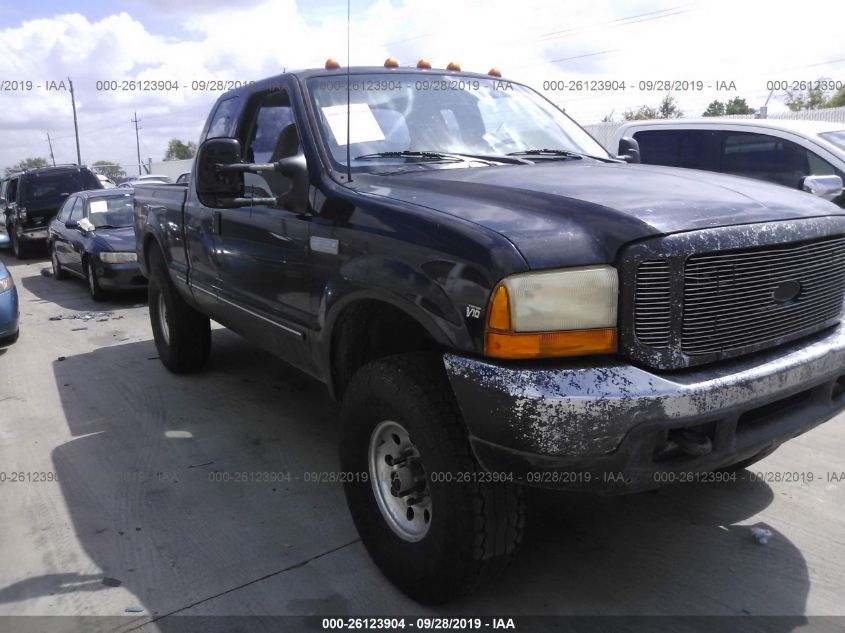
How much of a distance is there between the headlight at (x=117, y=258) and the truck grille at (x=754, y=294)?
8.53m

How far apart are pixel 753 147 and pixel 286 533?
18.2 ft

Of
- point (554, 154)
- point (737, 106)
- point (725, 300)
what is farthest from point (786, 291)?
point (737, 106)

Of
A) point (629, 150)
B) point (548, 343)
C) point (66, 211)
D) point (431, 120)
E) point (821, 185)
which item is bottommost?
point (66, 211)

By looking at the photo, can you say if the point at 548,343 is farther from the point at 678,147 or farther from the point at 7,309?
the point at 7,309

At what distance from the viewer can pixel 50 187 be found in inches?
627

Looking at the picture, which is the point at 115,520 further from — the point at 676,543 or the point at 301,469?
the point at 676,543

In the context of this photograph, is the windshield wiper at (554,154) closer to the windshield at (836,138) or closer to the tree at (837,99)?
the windshield at (836,138)

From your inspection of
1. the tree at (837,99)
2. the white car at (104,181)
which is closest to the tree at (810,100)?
the tree at (837,99)

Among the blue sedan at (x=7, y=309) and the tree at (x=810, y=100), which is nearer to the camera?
the blue sedan at (x=7, y=309)

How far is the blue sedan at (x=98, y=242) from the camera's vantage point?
9469 mm

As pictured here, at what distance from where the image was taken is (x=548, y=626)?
8.68ft

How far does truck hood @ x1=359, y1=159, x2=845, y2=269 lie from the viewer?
89.6 inches

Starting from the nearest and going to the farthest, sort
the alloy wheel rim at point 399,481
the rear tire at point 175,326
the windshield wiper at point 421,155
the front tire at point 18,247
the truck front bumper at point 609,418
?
the truck front bumper at point 609,418
the alloy wheel rim at point 399,481
the windshield wiper at point 421,155
the rear tire at point 175,326
the front tire at point 18,247

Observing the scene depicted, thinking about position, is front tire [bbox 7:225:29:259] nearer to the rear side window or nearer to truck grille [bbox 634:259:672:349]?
the rear side window
